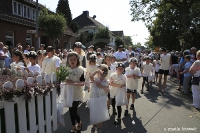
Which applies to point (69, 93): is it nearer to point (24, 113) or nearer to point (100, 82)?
point (100, 82)

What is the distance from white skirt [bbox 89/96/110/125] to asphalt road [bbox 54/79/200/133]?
0.57 meters

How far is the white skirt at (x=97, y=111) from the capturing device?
3943 millimetres

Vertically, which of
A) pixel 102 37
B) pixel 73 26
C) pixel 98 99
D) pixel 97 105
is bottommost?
pixel 97 105

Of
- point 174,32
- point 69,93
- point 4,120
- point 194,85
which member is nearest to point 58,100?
point 69,93

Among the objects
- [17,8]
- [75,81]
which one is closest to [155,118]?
[75,81]

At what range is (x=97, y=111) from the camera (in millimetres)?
3957

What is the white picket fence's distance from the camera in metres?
2.66

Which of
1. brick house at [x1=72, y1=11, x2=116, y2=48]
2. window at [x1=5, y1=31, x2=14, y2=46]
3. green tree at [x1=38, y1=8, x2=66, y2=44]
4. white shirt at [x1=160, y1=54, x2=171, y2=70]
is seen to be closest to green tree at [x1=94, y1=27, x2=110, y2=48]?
brick house at [x1=72, y1=11, x2=116, y2=48]

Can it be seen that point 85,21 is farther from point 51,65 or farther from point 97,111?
point 97,111

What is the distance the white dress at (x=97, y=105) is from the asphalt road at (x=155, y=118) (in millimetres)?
592

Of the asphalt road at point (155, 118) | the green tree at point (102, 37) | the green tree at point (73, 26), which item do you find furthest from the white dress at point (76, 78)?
the green tree at point (73, 26)

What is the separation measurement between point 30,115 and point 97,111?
145cm

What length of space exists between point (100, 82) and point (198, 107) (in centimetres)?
420

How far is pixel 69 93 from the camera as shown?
3977 mm
